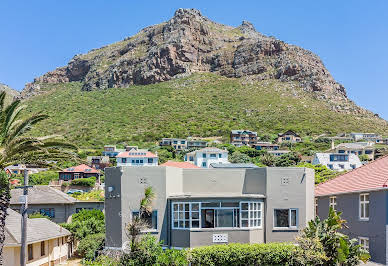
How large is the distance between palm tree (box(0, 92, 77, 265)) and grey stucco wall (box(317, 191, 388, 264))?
15.0 m

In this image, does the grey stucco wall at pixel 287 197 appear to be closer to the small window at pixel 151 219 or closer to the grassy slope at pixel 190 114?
the small window at pixel 151 219

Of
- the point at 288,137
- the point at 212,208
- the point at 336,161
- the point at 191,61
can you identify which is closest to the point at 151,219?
the point at 212,208

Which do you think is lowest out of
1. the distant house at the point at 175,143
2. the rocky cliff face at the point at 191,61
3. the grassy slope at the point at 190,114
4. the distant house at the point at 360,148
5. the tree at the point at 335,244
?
the tree at the point at 335,244

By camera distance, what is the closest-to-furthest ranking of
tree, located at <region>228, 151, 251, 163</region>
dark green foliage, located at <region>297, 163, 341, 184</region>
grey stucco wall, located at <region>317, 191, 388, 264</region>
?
grey stucco wall, located at <region>317, 191, 388, 264</region> → dark green foliage, located at <region>297, 163, 341, 184</region> → tree, located at <region>228, 151, 251, 163</region>

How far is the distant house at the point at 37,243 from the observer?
22.7 m

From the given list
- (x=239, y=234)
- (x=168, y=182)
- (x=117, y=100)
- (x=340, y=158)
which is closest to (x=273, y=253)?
(x=239, y=234)

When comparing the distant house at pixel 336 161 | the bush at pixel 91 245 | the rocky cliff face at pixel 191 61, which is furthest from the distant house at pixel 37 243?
the rocky cliff face at pixel 191 61

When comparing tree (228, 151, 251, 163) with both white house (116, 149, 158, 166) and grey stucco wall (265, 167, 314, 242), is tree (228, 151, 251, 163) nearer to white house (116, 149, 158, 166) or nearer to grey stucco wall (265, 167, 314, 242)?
white house (116, 149, 158, 166)

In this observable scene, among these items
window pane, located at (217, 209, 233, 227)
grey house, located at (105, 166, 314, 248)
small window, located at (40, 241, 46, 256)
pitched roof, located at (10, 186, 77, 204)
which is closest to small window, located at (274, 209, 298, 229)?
grey house, located at (105, 166, 314, 248)

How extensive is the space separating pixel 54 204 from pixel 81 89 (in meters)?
121

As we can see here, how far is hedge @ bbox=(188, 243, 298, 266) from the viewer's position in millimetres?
21719

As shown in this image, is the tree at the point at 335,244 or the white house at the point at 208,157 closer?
the tree at the point at 335,244

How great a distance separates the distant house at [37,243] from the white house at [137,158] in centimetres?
5011

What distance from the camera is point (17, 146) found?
1577cm
